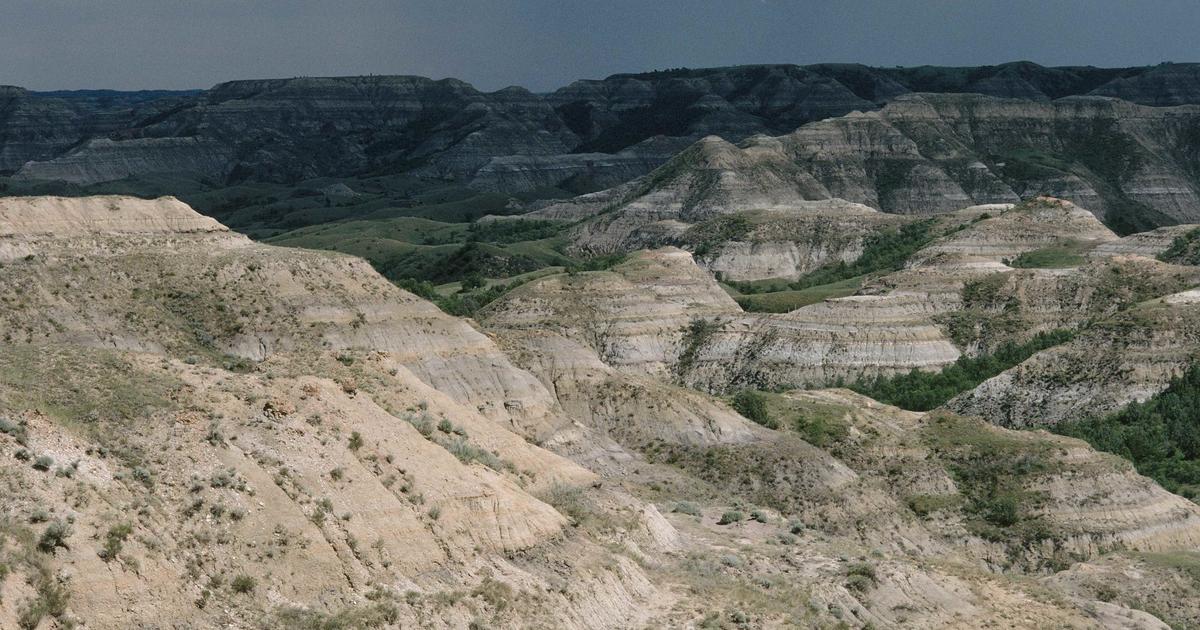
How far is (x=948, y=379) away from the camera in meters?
123

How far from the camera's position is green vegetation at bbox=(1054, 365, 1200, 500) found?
313 ft

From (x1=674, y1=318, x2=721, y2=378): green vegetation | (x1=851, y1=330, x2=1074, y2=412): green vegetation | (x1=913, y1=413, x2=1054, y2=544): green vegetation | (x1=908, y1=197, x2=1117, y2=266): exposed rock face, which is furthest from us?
(x1=908, y1=197, x2=1117, y2=266): exposed rock face

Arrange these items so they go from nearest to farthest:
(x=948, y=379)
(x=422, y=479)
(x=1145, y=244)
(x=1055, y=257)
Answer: (x=422, y=479) < (x=948, y=379) < (x=1055, y=257) < (x=1145, y=244)

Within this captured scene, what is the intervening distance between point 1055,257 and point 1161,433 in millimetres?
62145

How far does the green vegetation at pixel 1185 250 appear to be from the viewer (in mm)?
155375

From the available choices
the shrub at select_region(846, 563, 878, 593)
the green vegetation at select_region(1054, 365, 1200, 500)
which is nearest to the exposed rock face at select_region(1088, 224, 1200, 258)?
the green vegetation at select_region(1054, 365, 1200, 500)

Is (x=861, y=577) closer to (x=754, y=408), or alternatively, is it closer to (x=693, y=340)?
(x=754, y=408)

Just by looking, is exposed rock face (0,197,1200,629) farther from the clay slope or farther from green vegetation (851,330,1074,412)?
green vegetation (851,330,1074,412)

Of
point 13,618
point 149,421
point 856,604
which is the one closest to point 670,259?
point 856,604

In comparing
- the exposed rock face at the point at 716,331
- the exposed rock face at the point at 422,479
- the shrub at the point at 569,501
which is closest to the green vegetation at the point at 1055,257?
the exposed rock face at the point at 716,331

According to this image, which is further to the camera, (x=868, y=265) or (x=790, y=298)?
(x=868, y=265)

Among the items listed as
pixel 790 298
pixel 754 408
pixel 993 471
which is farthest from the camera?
pixel 790 298

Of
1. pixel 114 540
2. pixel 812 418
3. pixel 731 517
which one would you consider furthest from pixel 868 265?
pixel 114 540

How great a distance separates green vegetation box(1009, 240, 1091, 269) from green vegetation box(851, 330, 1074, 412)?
25.4m
